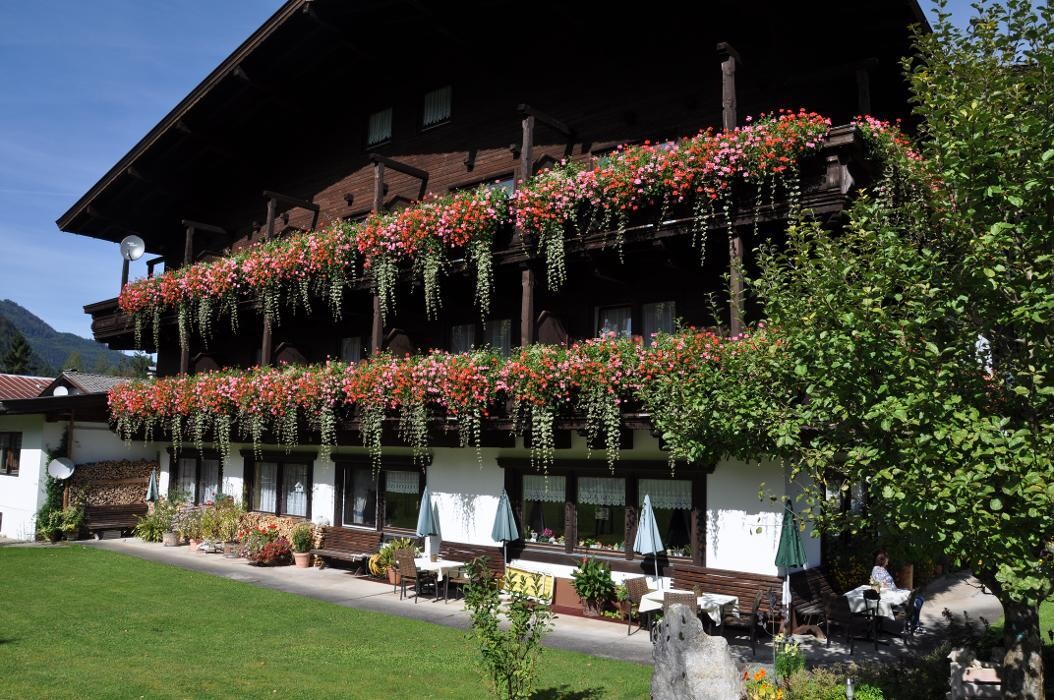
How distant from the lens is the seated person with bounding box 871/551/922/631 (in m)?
14.1

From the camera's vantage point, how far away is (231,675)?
1076 centimetres

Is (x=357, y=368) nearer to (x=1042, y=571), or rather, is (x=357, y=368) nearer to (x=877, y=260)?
(x=877, y=260)

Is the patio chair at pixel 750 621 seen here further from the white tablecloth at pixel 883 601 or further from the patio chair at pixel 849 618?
the white tablecloth at pixel 883 601

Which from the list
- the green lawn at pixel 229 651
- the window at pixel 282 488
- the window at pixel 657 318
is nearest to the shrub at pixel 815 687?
the green lawn at pixel 229 651

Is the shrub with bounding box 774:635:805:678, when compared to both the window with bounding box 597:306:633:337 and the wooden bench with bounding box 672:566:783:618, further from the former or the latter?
the window with bounding box 597:306:633:337

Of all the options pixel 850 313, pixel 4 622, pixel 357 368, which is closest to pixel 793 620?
pixel 850 313

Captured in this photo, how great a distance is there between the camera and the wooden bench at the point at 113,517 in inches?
1024

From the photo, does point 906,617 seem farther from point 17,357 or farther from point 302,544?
point 17,357

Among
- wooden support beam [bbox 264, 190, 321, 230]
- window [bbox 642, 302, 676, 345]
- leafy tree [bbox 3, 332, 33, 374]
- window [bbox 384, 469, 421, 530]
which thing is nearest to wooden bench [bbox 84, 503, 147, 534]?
wooden support beam [bbox 264, 190, 321, 230]

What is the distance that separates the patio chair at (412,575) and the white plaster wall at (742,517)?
5.89 m

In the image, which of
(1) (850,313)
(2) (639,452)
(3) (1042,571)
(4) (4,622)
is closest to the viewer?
(3) (1042,571)

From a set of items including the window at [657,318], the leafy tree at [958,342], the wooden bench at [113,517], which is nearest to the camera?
the leafy tree at [958,342]

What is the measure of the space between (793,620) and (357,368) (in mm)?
10115

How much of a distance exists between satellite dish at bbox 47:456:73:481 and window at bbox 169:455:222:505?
9.85ft
